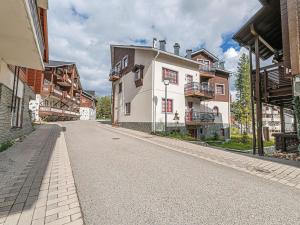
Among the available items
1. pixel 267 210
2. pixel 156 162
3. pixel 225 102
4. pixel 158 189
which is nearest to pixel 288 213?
pixel 267 210

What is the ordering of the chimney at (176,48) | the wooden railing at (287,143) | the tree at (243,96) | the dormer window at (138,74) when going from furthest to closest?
the tree at (243,96) < the chimney at (176,48) < the dormer window at (138,74) < the wooden railing at (287,143)

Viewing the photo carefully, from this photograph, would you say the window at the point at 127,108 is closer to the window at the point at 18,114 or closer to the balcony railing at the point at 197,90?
the balcony railing at the point at 197,90

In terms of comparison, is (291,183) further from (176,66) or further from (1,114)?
(176,66)

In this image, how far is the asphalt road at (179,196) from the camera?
9.21 ft

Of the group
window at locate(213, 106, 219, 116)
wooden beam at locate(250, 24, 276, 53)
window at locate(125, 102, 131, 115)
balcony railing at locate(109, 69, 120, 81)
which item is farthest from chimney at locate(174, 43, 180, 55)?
wooden beam at locate(250, 24, 276, 53)

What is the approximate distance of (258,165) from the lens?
6055 mm

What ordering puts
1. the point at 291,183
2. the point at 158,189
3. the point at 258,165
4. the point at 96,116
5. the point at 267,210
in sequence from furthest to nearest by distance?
the point at 96,116, the point at 258,165, the point at 291,183, the point at 158,189, the point at 267,210

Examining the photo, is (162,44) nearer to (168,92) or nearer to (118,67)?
(168,92)

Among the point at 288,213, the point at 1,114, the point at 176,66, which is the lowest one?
the point at 288,213

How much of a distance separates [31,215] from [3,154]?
5.09m

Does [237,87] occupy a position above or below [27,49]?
above

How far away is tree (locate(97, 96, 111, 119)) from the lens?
60.1 metres

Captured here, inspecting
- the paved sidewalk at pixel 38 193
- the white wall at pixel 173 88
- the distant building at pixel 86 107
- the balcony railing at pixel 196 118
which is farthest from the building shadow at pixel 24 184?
the distant building at pixel 86 107

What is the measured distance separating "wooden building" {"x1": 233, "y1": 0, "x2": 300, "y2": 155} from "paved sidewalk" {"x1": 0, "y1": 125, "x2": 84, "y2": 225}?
7849 mm
